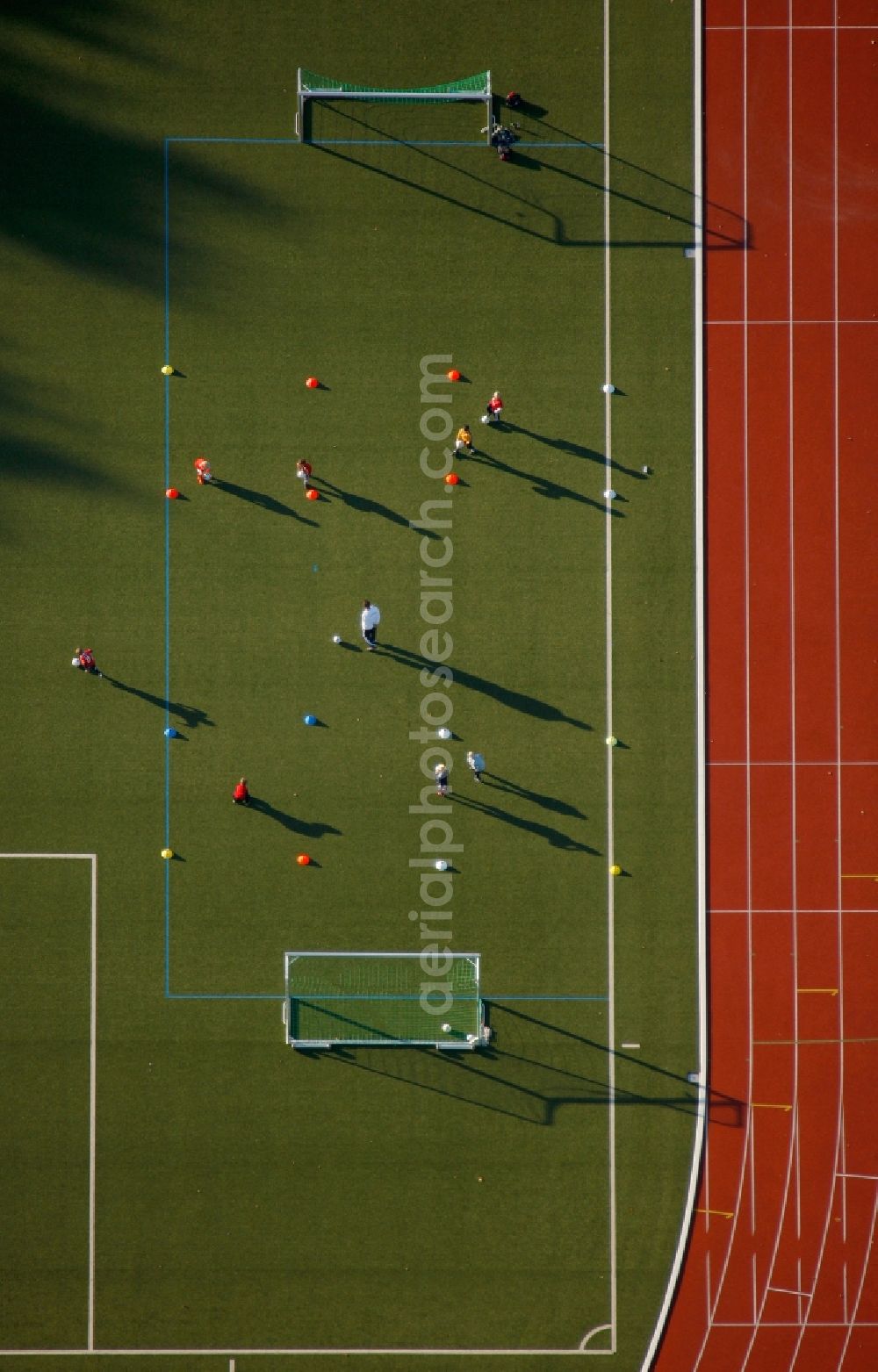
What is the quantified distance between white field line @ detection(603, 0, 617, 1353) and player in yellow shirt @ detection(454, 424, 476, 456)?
5.81 feet

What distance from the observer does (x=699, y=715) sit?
50.5ft

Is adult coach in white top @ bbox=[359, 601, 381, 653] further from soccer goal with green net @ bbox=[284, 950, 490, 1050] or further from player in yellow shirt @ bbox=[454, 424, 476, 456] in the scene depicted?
soccer goal with green net @ bbox=[284, 950, 490, 1050]

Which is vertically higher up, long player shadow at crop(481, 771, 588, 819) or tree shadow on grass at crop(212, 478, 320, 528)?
tree shadow on grass at crop(212, 478, 320, 528)

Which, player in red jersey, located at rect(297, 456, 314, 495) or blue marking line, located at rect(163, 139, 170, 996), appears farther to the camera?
blue marking line, located at rect(163, 139, 170, 996)

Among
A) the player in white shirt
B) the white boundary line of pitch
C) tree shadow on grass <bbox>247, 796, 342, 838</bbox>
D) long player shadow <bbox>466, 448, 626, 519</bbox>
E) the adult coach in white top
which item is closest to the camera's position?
the adult coach in white top

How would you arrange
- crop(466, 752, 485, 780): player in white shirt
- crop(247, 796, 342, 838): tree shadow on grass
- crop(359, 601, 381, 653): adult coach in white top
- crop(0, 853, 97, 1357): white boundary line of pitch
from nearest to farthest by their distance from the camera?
1. crop(359, 601, 381, 653): adult coach in white top
2. crop(466, 752, 485, 780): player in white shirt
3. crop(0, 853, 97, 1357): white boundary line of pitch
4. crop(247, 796, 342, 838): tree shadow on grass

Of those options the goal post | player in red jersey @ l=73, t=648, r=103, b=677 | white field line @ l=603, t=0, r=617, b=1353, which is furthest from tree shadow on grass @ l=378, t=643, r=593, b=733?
the goal post

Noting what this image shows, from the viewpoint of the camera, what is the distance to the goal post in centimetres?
1529

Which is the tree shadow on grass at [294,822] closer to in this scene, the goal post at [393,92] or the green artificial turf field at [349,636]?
the green artificial turf field at [349,636]

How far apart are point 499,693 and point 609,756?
166cm

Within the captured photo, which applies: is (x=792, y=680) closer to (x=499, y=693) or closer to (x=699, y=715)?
(x=699, y=715)

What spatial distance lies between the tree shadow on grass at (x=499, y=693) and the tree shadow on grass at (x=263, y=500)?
196 cm

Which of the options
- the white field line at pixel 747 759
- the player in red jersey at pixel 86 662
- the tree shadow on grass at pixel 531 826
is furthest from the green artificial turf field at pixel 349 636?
the white field line at pixel 747 759

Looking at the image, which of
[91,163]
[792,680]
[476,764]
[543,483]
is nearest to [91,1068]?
[476,764]
